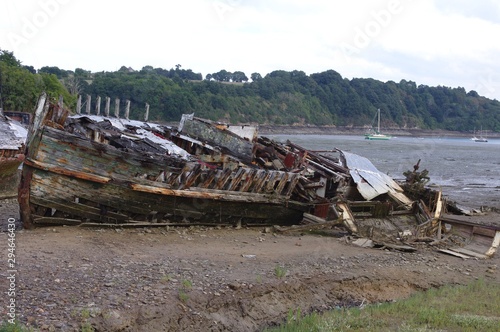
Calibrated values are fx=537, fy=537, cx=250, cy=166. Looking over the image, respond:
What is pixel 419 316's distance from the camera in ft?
23.5

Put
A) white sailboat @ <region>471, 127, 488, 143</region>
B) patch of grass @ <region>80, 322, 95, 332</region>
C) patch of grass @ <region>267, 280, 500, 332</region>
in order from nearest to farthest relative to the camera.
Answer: patch of grass @ <region>80, 322, 95, 332</region> < patch of grass @ <region>267, 280, 500, 332</region> < white sailboat @ <region>471, 127, 488, 143</region>

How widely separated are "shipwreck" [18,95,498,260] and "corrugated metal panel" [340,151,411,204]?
4cm

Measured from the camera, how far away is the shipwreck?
9.77 metres

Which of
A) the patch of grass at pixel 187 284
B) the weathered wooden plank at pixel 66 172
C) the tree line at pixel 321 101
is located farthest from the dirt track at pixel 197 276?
the tree line at pixel 321 101

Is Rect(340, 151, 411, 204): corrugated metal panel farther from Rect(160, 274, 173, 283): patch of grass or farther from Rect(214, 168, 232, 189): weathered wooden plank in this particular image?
Rect(160, 274, 173, 283): patch of grass

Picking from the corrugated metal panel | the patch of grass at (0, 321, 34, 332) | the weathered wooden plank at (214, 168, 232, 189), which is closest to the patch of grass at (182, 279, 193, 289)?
the patch of grass at (0, 321, 34, 332)

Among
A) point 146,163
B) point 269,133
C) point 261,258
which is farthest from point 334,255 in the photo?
point 269,133

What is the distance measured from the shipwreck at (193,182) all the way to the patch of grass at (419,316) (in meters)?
3.63

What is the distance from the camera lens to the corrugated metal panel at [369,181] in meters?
13.8

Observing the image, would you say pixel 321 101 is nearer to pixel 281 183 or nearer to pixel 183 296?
pixel 281 183

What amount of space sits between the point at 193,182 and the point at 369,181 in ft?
17.8

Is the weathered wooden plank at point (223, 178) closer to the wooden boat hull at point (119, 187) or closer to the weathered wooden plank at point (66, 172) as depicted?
the wooden boat hull at point (119, 187)

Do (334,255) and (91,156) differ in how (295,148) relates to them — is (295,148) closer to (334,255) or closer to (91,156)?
(334,255)

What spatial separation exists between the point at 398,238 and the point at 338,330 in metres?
5.94
